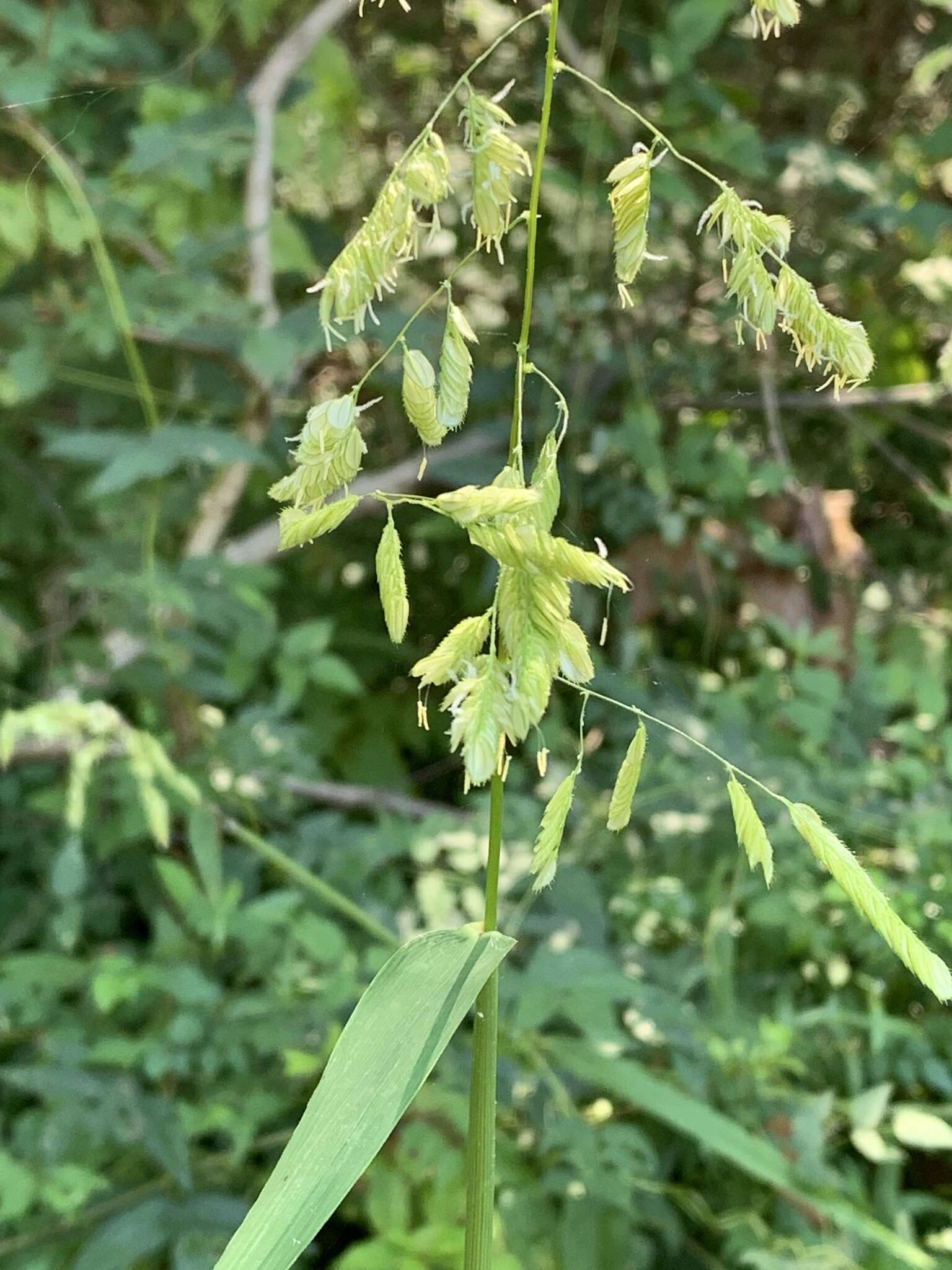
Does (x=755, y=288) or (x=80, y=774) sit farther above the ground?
(x=755, y=288)

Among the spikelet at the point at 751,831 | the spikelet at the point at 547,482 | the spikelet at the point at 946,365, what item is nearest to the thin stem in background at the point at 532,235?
the spikelet at the point at 547,482

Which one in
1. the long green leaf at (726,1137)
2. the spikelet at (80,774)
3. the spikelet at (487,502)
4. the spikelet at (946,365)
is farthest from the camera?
the spikelet at (946,365)

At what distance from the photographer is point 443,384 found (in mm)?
285

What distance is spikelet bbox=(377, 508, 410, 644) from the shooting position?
289 mm

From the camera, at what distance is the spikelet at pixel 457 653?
0.28m

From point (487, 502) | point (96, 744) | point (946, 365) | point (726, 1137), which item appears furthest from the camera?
point (946, 365)

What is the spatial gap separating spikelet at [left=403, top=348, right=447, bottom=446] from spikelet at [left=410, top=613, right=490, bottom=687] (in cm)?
5

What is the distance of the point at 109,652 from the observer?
993 mm

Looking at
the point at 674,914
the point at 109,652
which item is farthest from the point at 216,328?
the point at 674,914

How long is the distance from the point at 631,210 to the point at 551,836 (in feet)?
0.54

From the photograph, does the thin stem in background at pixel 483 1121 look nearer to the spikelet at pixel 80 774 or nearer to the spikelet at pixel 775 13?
the spikelet at pixel 775 13

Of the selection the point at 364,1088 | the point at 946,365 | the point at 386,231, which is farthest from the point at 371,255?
the point at 946,365

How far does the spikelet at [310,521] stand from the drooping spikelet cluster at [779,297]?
4.4 inches

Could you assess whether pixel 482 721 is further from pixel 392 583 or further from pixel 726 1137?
pixel 726 1137
